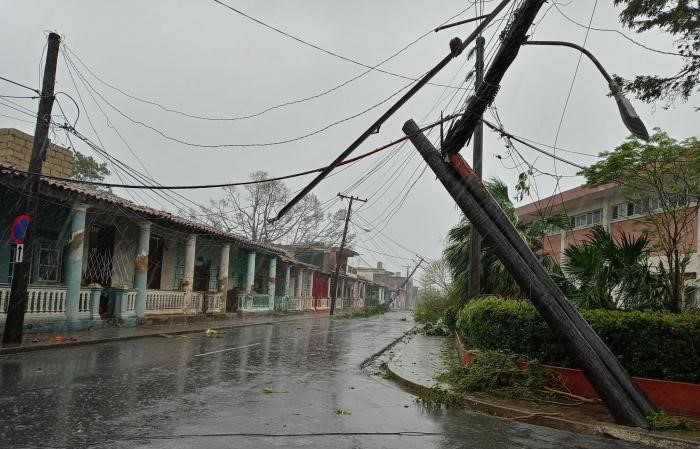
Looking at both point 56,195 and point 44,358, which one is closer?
point 44,358

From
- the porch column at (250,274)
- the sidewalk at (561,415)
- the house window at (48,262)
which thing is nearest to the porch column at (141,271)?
the house window at (48,262)

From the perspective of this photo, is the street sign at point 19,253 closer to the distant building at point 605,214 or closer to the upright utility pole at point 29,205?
the upright utility pole at point 29,205

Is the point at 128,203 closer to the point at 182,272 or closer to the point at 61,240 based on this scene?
the point at 61,240

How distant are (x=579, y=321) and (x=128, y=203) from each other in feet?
47.3

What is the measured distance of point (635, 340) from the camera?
25.5 ft

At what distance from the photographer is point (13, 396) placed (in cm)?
672

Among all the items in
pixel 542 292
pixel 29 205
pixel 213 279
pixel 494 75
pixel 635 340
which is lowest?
pixel 213 279

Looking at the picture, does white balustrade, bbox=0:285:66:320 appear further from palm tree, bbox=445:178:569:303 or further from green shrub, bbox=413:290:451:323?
green shrub, bbox=413:290:451:323

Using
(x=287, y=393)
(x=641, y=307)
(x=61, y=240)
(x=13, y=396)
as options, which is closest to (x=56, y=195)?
(x=61, y=240)

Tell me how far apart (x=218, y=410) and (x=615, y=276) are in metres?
7.58

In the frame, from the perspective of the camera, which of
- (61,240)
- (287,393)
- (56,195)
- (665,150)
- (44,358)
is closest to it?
(287,393)

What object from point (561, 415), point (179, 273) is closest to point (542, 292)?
point (561, 415)

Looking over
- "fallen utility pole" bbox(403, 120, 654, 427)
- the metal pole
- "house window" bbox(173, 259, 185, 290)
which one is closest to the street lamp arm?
the metal pole

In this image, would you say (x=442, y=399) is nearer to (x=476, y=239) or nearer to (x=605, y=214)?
(x=476, y=239)
